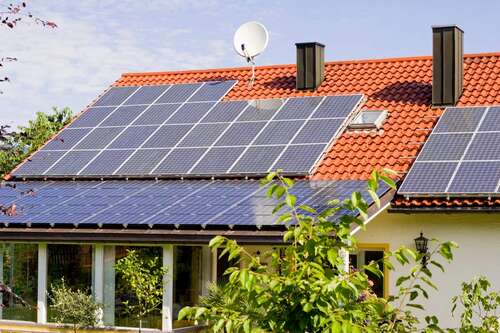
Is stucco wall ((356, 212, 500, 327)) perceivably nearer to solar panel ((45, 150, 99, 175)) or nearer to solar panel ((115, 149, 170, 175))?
solar panel ((115, 149, 170, 175))

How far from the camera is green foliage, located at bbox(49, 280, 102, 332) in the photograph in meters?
19.7

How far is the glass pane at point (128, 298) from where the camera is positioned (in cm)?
1966

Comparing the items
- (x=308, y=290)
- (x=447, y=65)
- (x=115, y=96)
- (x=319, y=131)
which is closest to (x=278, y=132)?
(x=319, y=131)

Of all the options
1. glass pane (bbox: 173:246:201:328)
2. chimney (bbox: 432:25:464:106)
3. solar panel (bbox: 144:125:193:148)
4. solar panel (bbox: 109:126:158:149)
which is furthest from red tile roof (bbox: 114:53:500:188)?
glass pane (bbox: 173:246:201:328)

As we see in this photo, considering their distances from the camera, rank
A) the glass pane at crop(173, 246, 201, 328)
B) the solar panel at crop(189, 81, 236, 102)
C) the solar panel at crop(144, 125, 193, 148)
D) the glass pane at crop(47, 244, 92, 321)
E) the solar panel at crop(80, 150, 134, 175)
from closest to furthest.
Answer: the glass pane at crop(173, 246, 201, 328)
the glass pane at crop(47, 244, 92, 321)
the solar panel at crop(80, 150, 134, 175)
the solar panel at crop(144, 125, 193, 148)
the solar panel at crop(189, 81, 236, 102)

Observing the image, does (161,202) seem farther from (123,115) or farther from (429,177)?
(123,115)

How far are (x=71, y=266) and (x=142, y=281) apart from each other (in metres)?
2.33

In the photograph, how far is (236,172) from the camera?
22359 mm

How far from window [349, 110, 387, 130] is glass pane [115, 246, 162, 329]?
639 centimetres

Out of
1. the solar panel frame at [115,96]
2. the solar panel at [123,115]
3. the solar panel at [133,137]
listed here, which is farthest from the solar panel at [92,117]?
the solar panel at [133,137]

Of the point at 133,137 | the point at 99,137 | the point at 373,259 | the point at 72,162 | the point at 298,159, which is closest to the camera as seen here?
the point at 373,259

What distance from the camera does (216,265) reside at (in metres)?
21.9

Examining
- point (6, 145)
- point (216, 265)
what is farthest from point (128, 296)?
point (6, 145)

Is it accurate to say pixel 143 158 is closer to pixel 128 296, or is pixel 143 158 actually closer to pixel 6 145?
pixel 128 296
